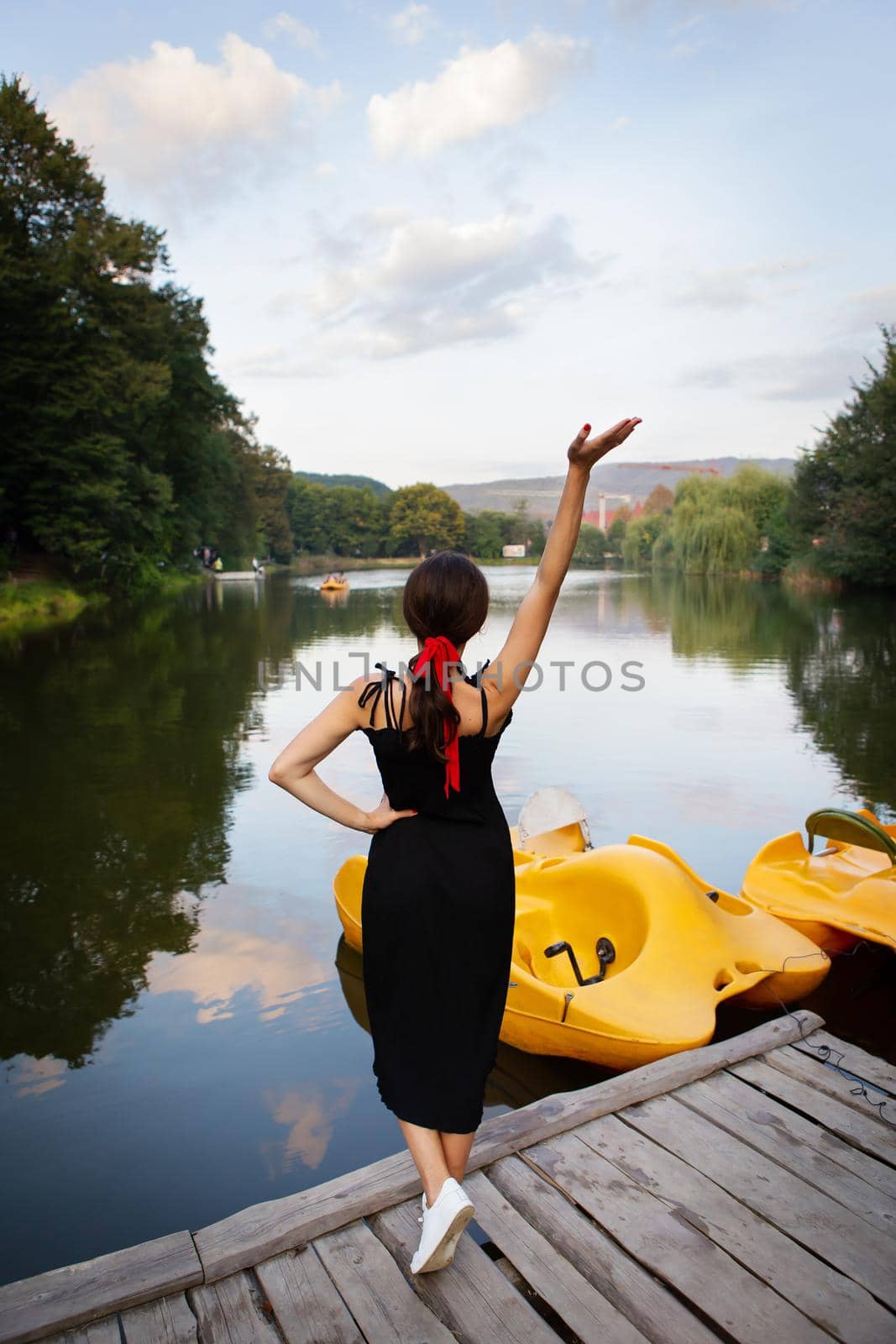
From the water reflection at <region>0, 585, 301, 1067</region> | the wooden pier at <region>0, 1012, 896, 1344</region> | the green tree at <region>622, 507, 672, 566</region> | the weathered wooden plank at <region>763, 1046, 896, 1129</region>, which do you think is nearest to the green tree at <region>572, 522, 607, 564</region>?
the green tree at <region>622, 507, 672, 566</region>

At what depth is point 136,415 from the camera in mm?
31641

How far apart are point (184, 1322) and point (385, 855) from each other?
3.53 feet

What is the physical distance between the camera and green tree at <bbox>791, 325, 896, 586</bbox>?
31172 mm

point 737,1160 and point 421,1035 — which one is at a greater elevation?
point 421,1035

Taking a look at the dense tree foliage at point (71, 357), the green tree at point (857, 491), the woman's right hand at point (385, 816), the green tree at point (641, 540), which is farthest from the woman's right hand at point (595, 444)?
the green tree at point (641, 540)

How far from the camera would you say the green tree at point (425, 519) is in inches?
3344

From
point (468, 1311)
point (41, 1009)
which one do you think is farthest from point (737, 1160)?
point (41, 1009)

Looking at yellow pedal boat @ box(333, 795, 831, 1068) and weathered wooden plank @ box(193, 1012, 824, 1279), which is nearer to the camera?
weathered wooden plank @ box(193, 1012, 824, 1279)

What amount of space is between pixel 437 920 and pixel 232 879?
452 centimetres

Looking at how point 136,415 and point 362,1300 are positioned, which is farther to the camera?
point 136,415

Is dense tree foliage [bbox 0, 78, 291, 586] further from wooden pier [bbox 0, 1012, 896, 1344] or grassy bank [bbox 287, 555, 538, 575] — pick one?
grassy bank [bbox 287, 555, 538, 575]

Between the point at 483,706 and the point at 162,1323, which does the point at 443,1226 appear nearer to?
the point at 162,1323

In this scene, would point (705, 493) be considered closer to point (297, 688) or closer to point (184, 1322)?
point (297, 688)

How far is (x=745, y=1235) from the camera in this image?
7.54 feet
